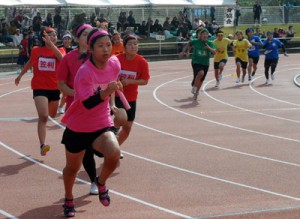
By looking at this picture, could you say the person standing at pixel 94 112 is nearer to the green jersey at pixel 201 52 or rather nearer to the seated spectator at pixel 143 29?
the green jersey at pixel 201 52

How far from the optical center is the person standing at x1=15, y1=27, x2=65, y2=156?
36.1ft

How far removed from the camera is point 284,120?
16078 mm

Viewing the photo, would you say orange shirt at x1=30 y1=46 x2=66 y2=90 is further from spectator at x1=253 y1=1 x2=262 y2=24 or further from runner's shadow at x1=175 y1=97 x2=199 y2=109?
spectator at x1=253 y1=1 x2=262 y2=24

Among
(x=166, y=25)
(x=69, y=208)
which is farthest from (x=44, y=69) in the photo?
(x=166, y=25)

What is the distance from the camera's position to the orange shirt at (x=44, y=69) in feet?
36.9

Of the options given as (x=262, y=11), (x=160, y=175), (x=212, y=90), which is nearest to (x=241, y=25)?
(x=262, y=11)

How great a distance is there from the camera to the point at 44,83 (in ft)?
36.9

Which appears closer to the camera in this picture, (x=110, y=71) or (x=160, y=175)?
(x=110, y=71)

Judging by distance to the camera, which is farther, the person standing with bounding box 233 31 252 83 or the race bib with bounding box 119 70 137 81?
the person standing with bounding box 233 31 252 83

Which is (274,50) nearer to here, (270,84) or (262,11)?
(270,84)

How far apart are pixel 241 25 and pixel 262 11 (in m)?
2.43

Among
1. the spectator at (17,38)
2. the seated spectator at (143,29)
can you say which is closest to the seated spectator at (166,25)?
the seated spectator at (143,29)

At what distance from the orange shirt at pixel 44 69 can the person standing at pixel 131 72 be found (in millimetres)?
1434

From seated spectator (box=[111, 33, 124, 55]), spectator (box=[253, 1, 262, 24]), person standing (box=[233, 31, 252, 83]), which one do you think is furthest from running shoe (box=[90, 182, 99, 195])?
spectator (box=[253, 1, 262, 24])
